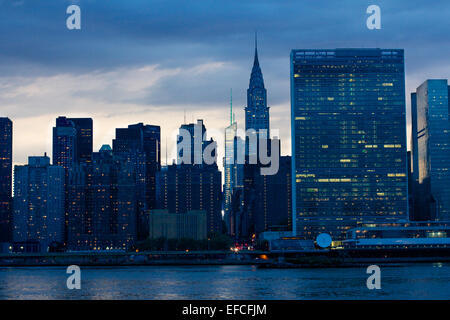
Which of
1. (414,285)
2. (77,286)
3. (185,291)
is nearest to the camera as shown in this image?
(185,291)

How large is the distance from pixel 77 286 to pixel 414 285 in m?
45.6

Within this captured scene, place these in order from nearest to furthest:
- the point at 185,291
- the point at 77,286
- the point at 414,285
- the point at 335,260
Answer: the point at 185,291, the point at 414,285, the point at 77,286, the point at 335,260

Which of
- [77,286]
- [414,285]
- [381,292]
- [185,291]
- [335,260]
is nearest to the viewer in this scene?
[381,292]
